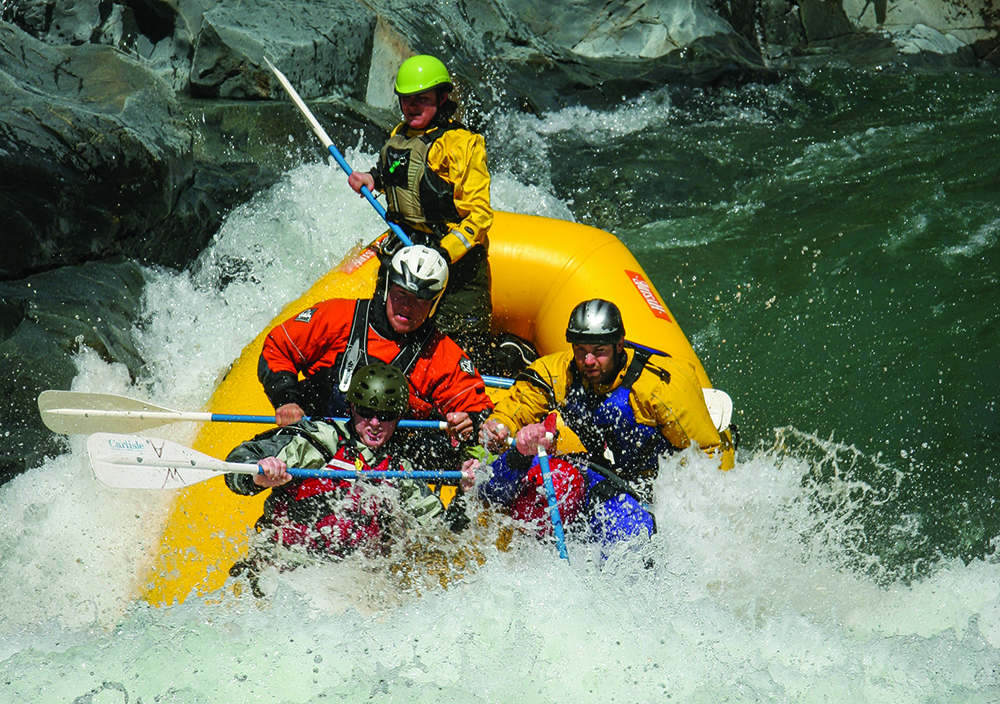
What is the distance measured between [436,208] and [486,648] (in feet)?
6.99

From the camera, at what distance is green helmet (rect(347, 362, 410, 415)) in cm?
309

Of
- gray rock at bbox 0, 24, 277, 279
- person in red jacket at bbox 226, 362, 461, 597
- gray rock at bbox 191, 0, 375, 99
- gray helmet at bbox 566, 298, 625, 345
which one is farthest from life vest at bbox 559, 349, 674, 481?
gray rock at bbox 191, 0, 375, 99

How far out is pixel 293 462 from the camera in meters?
3.22

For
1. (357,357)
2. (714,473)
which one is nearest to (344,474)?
(357,357)

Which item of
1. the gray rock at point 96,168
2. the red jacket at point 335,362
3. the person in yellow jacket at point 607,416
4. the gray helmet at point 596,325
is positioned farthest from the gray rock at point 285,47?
the gray helmet at point 596,325

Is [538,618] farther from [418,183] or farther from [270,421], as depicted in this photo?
[418,183]

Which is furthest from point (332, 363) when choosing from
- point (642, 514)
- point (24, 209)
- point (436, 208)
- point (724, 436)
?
point (24, 209)

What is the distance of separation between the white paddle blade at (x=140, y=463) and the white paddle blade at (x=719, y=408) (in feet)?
7.02

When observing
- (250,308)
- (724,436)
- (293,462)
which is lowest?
(250,308)

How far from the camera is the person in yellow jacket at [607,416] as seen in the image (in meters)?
3.63

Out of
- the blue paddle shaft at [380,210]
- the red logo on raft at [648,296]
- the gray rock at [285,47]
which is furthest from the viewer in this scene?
the gray rock at [285,47]

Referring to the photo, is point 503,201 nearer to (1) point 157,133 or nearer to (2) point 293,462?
(1) point 157,133

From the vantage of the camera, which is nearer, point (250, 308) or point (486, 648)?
point (486, 648)

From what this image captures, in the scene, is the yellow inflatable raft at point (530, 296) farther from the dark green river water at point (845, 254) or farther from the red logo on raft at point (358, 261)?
the dark green river water at point (845, 254)
